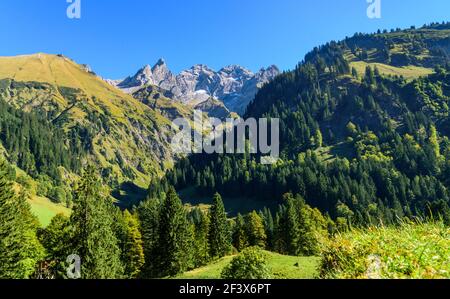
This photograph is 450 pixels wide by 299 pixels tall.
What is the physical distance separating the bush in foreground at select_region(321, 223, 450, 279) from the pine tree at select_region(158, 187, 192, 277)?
65.6 m

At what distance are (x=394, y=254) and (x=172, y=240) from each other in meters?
70.2

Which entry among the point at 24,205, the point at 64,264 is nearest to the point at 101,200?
the point at 64,264

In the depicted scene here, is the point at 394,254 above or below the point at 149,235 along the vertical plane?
above

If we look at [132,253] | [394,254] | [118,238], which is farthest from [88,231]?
[118,238]

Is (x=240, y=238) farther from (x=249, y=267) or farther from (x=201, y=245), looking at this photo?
(x=249, y=267)

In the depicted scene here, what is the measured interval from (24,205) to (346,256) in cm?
9657

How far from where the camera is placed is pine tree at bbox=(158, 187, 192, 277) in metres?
74.9

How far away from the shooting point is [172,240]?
76.0m

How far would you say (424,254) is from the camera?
30.6 feet

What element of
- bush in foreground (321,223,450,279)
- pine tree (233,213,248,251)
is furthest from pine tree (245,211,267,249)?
bush in foreground (321,223,450,279)

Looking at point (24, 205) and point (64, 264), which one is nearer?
point (64, 264)

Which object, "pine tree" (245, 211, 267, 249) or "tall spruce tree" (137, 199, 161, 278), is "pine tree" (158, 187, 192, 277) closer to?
"tall spruce tree" (137, 199, 161, 278)
